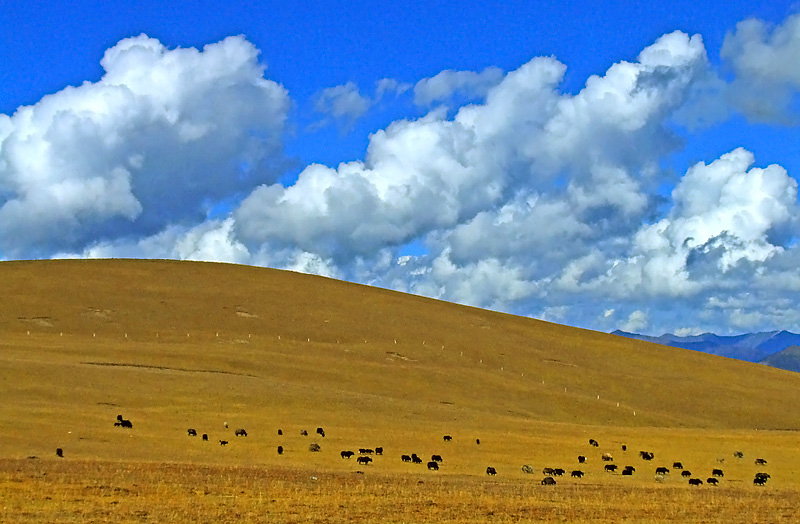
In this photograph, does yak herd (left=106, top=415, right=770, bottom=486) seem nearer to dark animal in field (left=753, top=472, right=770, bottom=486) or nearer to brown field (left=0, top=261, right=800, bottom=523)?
dark animal in field (left=753, top=472, right=770, bottom=486)

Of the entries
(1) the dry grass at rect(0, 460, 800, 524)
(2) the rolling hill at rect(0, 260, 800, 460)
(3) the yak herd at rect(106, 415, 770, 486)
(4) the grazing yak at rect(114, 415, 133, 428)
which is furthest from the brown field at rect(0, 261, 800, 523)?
(4) the grazing yak at rect(114, 415, 133, 428)

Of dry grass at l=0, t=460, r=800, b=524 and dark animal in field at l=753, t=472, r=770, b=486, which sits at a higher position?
dark animal in field at l=753, t=472, r=770, b=486

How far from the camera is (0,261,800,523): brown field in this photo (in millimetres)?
28734

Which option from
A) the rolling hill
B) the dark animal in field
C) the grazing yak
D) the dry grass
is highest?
the rolling hill

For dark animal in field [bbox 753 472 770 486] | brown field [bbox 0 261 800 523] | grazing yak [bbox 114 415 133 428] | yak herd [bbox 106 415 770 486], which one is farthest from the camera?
grazing yak [bbox 114 415 133 428]

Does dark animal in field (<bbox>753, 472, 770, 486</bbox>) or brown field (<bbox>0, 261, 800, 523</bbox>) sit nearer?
brown field (<bbox>0, 261, 800, 523</bbox>)

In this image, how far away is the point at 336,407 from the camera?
56594 millimetres

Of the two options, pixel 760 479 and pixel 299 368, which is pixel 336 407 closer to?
pixel 299 368

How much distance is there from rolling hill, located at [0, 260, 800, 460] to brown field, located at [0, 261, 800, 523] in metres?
0.29

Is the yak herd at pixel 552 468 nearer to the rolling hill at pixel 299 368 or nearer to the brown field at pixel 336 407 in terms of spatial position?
the brown field at pixel 336 407

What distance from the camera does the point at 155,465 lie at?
35062 millimetres

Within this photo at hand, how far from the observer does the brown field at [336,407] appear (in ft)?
94.3

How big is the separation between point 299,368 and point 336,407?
12.3m

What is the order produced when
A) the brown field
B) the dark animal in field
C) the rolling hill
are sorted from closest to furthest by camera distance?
the brown field
the dark animal in field
the rolling hill
